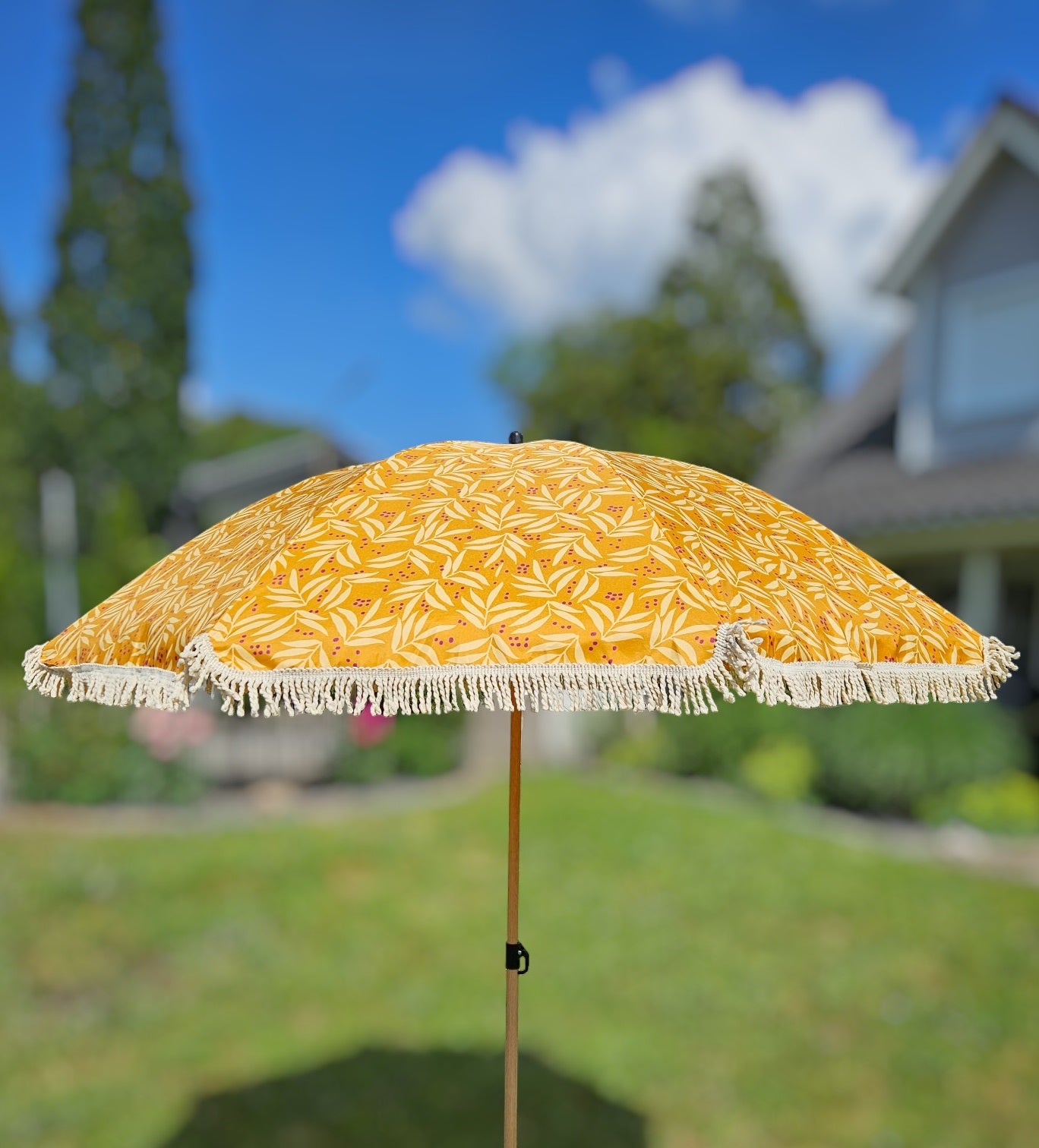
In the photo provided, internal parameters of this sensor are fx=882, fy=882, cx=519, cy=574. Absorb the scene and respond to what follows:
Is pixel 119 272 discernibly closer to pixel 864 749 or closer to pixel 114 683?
pixel 864 749

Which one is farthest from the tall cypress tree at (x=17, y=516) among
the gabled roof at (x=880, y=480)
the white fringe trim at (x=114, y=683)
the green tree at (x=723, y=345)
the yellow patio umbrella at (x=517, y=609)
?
the green tree at (x=723, y=345)

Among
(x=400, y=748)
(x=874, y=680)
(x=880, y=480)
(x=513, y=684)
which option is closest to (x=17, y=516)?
(x=400, y=748)

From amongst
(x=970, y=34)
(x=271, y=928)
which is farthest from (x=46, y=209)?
(x=271, y=928)

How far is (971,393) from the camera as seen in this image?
29.1 feet

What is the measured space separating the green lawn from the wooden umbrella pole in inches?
63.6

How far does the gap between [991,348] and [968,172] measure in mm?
1717

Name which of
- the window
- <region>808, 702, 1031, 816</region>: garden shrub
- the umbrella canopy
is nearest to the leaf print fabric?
the umbrella canopy

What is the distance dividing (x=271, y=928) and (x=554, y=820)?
2557 mm

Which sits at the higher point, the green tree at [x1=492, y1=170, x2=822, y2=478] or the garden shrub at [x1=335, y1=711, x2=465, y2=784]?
the green tree at [x1=492, y1=170, x2=822, y2=478]

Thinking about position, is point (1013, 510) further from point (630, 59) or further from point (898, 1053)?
point (630, 59)

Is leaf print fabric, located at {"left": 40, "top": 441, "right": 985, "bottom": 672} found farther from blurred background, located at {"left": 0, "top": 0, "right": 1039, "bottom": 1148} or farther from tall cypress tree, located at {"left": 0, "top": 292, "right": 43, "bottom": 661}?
tall cypress tree, located at {"left": 0, "top": 292, "right": 43, "bottom": 661}

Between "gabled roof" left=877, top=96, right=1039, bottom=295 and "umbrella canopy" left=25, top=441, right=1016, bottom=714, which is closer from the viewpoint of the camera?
"umbrella canopy" left=25, top=441, right=1016, bottom=714

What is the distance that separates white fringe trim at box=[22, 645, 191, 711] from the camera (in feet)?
5.36

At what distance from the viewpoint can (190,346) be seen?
21906 mm
